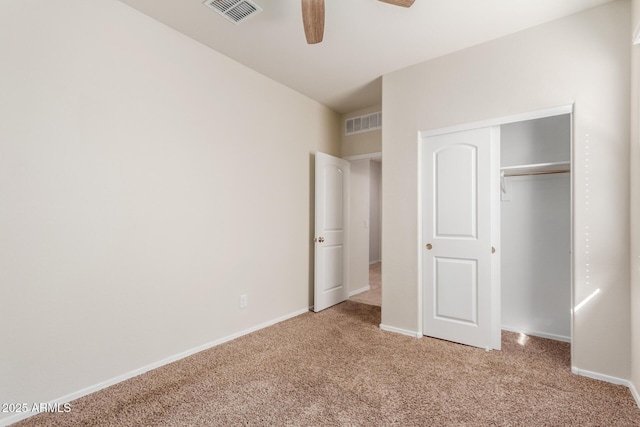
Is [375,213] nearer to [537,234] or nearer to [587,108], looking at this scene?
[537,234]

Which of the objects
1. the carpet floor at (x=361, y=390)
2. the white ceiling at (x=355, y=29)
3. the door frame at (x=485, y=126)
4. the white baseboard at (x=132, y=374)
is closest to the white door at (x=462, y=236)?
the door frame at (x=485, y=126)

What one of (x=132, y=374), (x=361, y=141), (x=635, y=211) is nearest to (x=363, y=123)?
(x=361, y=141)

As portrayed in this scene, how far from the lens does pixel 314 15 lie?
1910 millimetres

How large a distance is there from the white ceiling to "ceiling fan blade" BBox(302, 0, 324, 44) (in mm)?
348

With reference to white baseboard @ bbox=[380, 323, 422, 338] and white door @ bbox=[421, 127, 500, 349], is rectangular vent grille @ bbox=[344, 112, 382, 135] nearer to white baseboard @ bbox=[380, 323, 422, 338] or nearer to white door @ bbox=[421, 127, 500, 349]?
white door @ bbox=[421, 127, 500, 349]

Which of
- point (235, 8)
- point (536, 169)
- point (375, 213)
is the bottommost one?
point (375, 213)

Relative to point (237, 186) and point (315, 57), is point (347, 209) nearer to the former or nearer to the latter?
point (237, 186)

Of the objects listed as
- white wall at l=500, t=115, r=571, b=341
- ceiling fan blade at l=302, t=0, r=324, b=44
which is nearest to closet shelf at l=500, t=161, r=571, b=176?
white wall at l=500, t=115, r=571, b=341

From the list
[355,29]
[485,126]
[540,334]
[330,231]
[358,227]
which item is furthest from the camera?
[358,227]

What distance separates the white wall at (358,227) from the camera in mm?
4629

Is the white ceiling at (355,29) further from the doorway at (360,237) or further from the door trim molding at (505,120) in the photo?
the doorway at (360,237)

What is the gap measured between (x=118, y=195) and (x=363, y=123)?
3117 millimetres

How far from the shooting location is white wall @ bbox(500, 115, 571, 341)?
287 centimetres

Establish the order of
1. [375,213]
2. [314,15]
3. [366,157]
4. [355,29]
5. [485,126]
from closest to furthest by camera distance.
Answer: [314,15]
[355,29]
[485,126]
[366,157]
[375,213]
